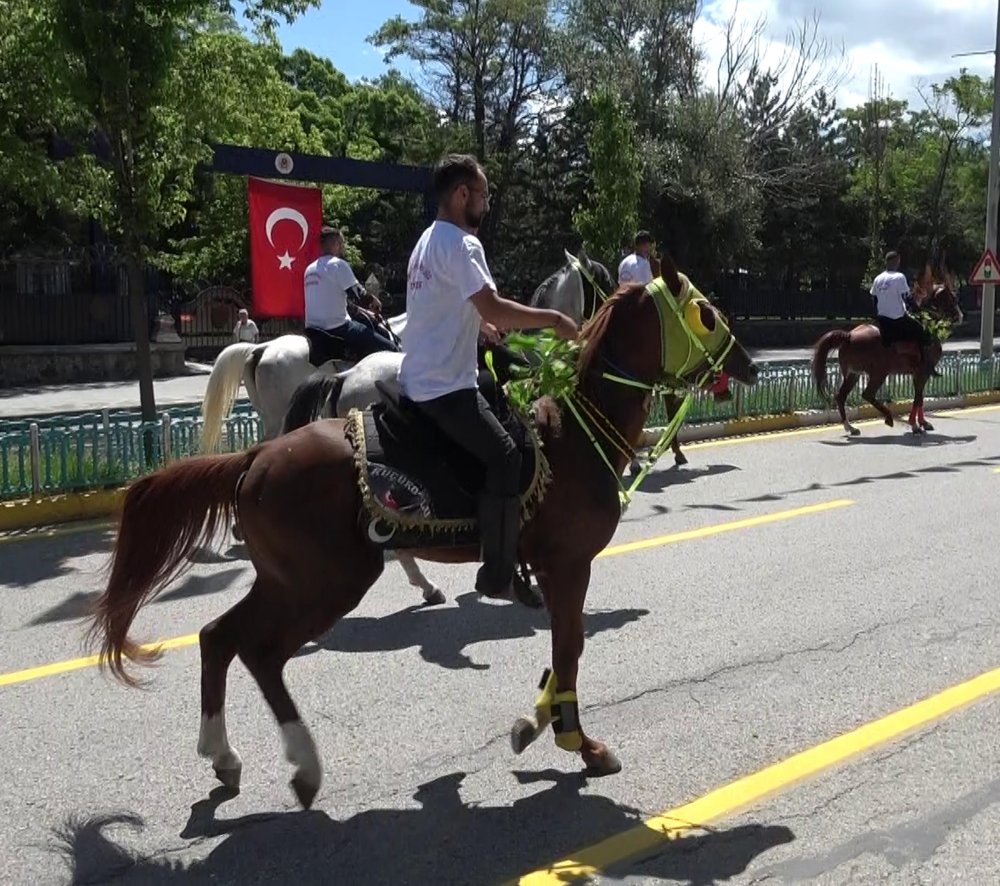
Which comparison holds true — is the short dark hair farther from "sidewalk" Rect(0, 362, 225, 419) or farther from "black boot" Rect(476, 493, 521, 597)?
Answer: "sidewalk" Rect(0, 362, 225, 419)

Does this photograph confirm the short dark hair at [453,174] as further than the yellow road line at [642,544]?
No

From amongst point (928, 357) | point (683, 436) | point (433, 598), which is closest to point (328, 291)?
point (433, 598)

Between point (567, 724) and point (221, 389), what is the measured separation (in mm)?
5748

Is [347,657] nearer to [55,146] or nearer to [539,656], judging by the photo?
[539,656]

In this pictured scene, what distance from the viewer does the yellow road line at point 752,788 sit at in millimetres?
4184

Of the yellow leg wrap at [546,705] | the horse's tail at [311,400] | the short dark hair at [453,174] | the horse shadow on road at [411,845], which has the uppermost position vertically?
the short dark hair at [453,174]

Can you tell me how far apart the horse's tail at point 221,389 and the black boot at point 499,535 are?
5362 mm

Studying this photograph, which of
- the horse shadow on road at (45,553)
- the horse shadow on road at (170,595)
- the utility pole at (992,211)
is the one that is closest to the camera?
the horse shadow on road at (170,595)

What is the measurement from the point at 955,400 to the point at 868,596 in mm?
14193

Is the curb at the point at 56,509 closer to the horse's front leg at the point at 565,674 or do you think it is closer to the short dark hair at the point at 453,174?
the horse's front leg at the point at 565,674

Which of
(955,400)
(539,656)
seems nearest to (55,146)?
(539,656)

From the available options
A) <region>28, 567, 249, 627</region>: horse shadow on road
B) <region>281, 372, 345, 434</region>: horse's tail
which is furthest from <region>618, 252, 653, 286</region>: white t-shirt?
<region>28, 567, 249, 627</region>: horse shadow on road

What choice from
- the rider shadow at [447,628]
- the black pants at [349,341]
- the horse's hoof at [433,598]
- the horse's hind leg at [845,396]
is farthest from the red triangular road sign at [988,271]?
the horse's hoof at [433,598]

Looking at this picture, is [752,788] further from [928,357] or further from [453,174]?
[928,357]
